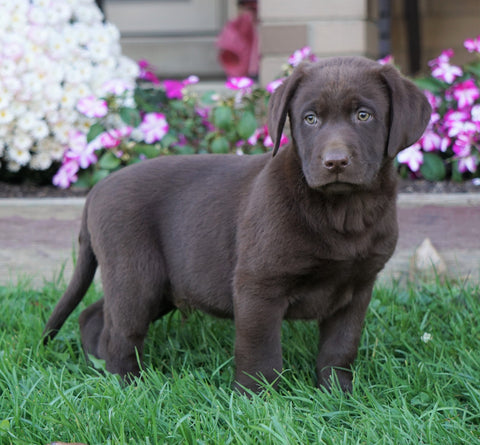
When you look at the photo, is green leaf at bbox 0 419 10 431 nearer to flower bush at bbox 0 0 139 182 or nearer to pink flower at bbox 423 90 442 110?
flower bush at bbox 0 0 139 182

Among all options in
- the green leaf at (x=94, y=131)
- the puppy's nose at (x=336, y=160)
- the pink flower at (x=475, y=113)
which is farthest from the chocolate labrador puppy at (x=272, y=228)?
the pink flower at (x=475, y=113)

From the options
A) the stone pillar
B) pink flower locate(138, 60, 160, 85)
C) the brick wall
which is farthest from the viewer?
the brick wall

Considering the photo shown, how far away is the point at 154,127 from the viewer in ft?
13.9

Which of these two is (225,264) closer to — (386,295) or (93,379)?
Answer: (93,379)

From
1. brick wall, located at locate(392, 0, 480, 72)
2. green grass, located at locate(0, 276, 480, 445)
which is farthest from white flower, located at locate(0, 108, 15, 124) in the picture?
brick wall, located at locate(392, 0, 480, 72)

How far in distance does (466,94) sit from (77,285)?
95.2 inches

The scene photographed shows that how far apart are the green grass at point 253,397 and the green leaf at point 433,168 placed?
945 millimetres

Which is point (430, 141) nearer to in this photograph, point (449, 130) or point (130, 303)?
point (449, 130)

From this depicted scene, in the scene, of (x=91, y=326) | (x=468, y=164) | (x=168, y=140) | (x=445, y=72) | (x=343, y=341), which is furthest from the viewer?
(x=445, y=72)

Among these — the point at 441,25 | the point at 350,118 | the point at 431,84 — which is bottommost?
the point at 431,84

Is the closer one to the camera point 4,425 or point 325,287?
point 4,425

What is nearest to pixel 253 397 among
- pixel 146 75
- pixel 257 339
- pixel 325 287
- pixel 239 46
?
pixel 257 339

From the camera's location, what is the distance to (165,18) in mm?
5875

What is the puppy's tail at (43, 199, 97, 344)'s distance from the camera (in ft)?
9.25
